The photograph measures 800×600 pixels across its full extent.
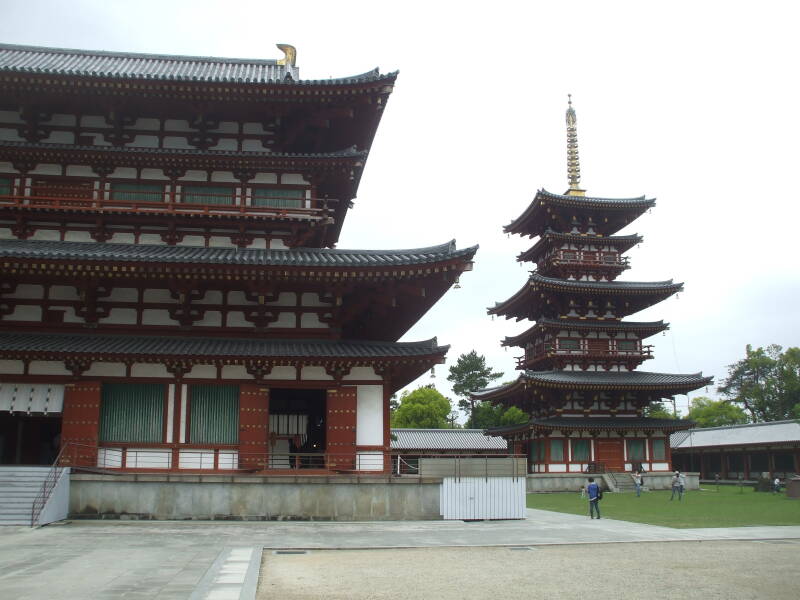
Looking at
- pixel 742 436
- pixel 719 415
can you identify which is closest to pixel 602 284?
pixel 742 436

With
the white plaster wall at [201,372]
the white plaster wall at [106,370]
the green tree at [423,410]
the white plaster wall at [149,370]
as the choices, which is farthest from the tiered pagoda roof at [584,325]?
the white plaster wall at [106,370]

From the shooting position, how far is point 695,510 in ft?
107

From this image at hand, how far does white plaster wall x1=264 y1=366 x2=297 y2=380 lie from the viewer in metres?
25.3

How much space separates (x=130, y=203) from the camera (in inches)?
1041

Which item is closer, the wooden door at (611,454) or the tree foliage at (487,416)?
the wooden door at (611,454)

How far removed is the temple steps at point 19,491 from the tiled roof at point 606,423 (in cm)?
3807

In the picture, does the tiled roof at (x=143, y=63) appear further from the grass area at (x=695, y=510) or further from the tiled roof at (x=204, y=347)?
the grass area at (x=695, y=510)

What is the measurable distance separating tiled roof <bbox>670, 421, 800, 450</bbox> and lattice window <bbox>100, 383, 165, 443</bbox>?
1999 inches

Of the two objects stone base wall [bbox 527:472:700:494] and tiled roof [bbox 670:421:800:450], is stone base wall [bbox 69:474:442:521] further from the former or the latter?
tiled roof [bbox 670:421:800:450]

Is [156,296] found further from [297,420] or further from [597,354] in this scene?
[597,354]

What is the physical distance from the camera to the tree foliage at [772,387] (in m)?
103

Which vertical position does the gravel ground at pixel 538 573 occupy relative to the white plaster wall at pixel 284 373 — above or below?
below

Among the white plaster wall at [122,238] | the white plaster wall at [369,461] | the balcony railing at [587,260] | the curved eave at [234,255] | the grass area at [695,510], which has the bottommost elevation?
the grass area at [695,510]

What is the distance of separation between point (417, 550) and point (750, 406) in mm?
109942
